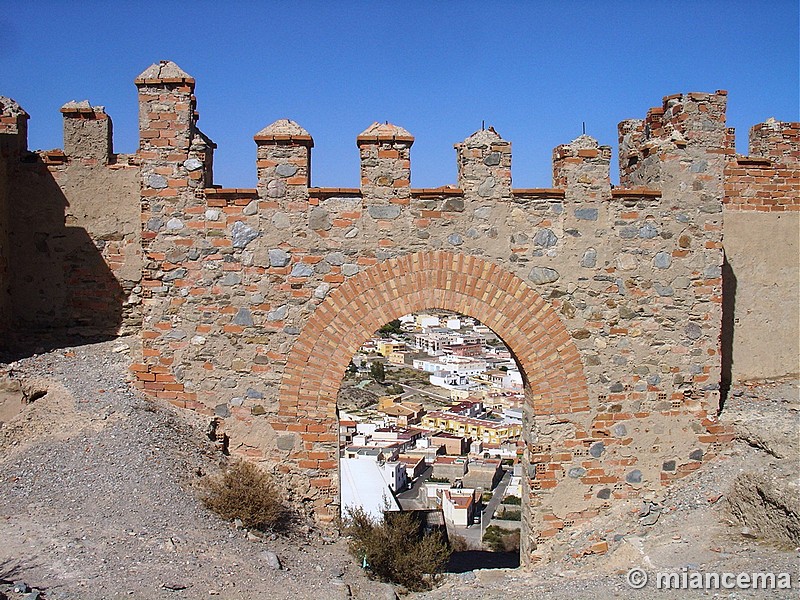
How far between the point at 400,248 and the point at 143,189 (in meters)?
2.75

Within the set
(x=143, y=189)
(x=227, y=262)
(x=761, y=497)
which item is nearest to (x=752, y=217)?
(x=761, y=497)

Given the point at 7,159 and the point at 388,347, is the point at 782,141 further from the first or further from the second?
the point at 388,347

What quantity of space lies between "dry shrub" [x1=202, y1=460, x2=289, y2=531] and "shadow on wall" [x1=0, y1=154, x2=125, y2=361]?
12.2 ft

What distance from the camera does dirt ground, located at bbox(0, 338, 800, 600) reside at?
5375 mm

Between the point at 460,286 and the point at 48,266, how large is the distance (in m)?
5.77

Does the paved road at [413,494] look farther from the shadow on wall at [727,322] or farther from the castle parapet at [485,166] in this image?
the castle parapet at [485,166]

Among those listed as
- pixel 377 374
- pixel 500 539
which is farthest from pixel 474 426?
pixel 500 539

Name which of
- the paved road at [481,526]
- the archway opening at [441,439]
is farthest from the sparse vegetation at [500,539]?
the paved road at [481,526]

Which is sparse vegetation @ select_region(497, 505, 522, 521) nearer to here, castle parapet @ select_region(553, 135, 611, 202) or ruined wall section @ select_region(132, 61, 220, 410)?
castle parapet @ select_region(553, 135, 611, 202)

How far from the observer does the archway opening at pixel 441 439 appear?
1198 centimetres

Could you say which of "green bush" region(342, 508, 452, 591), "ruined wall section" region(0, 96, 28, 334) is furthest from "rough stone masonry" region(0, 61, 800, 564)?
"ruined wall section" region(0, 96, 28, 334)

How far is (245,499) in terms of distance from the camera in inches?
262

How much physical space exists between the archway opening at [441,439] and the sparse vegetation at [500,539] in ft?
0.13

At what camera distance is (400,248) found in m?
7.49
